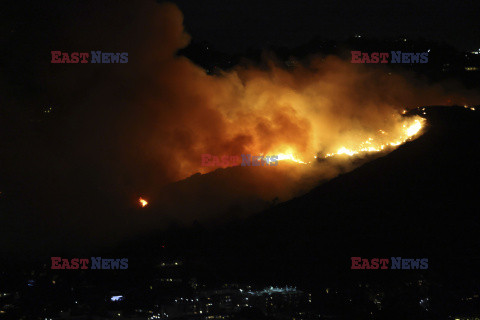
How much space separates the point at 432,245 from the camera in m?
25.1

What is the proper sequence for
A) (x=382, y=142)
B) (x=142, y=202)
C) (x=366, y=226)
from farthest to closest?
(x=382, y=142)
(x=142, y=202)
(x=366, y=226)

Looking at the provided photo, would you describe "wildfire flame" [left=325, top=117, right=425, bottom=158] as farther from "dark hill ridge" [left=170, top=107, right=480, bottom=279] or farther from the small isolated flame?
the small isolated flame

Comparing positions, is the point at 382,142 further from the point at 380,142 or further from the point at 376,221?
the point at 376,221

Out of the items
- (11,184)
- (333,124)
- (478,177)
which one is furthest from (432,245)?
(11,184)

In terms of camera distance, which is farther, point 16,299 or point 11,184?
point 11,184

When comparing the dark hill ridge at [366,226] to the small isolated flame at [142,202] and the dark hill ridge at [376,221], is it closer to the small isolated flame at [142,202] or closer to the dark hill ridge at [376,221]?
the dark hill ridge at [376,221]

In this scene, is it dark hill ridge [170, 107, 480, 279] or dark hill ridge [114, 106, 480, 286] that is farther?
dark hill ridge [170, 107, 480, 279]

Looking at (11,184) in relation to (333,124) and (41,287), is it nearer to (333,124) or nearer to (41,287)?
(41,287)

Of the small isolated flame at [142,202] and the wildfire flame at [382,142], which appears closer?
the small isolated flame at [142,202]

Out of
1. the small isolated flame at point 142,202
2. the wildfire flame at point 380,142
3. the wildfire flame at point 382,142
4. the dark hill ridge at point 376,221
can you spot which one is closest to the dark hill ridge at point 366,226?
the dark hill ridge at point 376,221

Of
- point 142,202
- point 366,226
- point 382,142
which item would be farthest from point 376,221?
point 142,202

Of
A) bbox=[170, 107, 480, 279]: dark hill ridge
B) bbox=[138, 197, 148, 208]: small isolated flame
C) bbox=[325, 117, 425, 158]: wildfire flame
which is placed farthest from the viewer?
bbox=[325, 117, 425, 158]: wildfire flame

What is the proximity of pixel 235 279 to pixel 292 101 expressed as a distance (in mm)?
14884

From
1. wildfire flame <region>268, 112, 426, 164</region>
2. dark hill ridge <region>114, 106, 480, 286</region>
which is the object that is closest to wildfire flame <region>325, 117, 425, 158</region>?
wildfire flame <region>268, 112, 426, 164</region>
